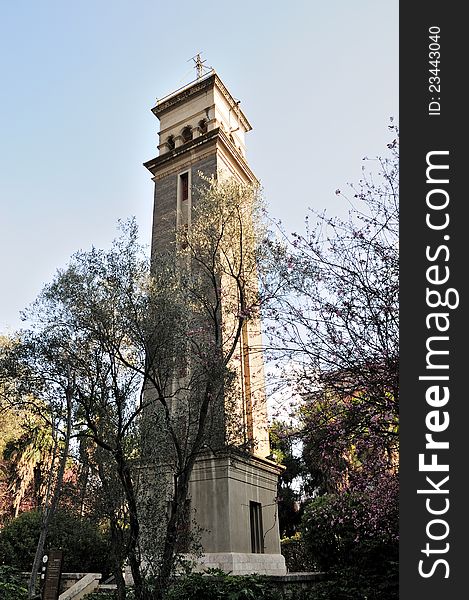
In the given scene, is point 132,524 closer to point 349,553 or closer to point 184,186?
point 349,553

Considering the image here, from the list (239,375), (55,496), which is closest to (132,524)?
(55,496)

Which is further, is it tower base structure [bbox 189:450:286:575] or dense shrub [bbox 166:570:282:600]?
tower base structure [bbox 189:450:286:575]

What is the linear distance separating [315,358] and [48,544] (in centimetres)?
1335

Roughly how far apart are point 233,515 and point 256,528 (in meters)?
1.78

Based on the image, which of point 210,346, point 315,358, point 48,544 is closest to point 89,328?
point 210,346

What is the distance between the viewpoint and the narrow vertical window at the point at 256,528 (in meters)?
14.1

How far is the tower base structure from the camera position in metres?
12.7

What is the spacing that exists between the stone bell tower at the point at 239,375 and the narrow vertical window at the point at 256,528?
26 millimetres

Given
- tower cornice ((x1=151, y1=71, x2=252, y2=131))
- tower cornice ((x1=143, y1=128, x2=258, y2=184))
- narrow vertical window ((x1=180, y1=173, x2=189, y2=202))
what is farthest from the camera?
tower cornice ((x1=151, y1=71, x2=252, y2=131))

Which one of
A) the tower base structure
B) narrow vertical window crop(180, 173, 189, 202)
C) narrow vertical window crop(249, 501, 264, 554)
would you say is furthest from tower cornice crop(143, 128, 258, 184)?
narrow vertical window crop(249, 501, 264, 554)

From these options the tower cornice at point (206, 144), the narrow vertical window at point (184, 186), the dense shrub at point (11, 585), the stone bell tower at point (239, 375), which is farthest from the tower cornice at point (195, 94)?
the dense shrub at point (11, 585)

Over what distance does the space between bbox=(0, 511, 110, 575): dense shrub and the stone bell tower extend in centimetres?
381

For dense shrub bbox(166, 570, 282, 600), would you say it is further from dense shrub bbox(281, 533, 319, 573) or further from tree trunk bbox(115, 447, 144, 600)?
dense shrub bbox(281, 533, 319, 573)

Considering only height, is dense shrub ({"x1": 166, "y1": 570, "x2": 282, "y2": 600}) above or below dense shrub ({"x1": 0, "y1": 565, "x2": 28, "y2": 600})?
above
